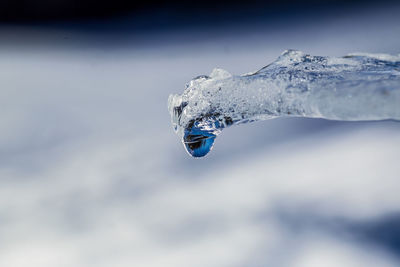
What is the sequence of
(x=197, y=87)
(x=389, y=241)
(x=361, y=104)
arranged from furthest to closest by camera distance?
(x=389, y=241)
(x=197, y=87)
(x=361, y=104)

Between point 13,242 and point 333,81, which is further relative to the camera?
point 13,242

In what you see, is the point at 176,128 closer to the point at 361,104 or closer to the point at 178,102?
the point at 178,102

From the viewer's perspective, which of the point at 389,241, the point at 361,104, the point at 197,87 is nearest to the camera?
the point at 361,104

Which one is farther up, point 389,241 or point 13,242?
point 13,242

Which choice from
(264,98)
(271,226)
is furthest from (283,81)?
(271,226)

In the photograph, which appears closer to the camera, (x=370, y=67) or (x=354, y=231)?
(x=370, y=67)

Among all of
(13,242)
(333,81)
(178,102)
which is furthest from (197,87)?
(13,242)
